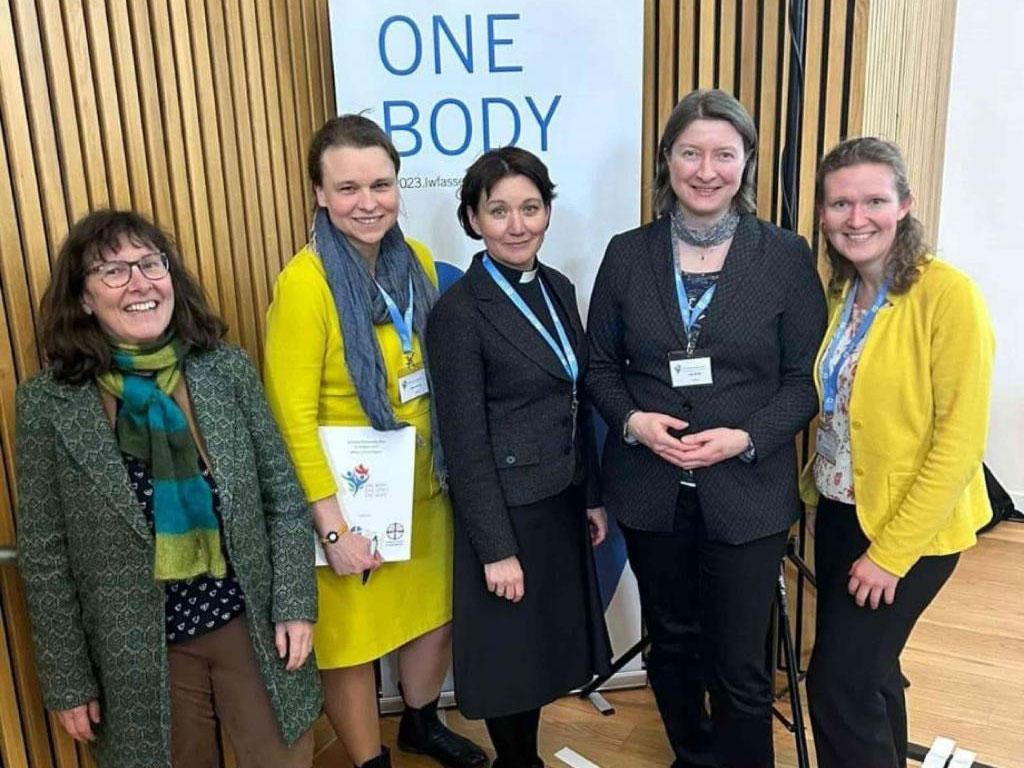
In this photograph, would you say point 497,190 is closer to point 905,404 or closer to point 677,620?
point 905,404

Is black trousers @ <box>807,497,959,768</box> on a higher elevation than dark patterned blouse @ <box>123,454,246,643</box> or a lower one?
lower

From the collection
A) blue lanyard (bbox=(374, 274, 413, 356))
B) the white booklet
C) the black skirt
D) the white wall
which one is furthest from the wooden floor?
blue lanyard (bbox=(374, 274, 413, 356))

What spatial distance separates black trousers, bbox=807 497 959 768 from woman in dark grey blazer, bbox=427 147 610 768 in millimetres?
595

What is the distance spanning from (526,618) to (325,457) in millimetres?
667

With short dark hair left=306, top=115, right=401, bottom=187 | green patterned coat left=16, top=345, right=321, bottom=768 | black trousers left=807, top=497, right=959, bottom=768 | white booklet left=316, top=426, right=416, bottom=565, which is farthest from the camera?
white booklet left=316, top=426, right=416, bottom=565

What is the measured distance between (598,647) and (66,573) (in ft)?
4.39

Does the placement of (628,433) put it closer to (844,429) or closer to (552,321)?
(552,321)

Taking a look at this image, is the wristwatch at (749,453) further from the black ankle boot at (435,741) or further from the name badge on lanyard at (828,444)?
the black ankle boot at (435,741)

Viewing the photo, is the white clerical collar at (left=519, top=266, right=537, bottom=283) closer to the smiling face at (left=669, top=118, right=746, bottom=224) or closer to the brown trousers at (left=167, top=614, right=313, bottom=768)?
the smiling face at (left=669, top=118, right=746, bottom=224)

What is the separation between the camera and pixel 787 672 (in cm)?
276

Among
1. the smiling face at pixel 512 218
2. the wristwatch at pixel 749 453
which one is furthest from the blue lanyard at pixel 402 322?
the wristwatch at pixel 749 453

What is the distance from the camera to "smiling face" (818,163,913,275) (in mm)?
1860

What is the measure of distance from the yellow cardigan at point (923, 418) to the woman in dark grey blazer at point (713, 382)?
21 centimetres

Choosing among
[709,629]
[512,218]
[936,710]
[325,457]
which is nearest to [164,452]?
[325,457]
